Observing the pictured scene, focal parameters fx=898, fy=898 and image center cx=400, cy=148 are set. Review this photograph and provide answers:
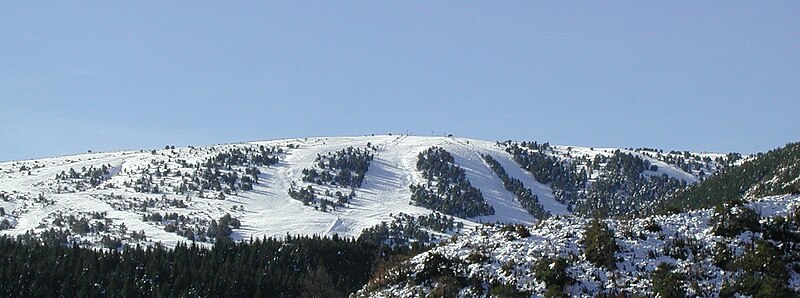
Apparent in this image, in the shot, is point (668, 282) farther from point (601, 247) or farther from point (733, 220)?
point (733, 220)

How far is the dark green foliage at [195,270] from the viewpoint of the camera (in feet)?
327

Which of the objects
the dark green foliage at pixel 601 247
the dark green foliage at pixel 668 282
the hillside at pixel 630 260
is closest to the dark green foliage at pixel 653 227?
the hillside at pixel 630 260

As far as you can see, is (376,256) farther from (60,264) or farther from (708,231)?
(708,231)

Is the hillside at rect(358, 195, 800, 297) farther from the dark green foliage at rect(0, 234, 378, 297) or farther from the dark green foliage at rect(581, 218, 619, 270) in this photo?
the dark green foliage at rect(0, 234, 378, 297)

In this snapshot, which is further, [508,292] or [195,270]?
[195,270]

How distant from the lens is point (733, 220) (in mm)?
35344

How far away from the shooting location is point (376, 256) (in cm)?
11775

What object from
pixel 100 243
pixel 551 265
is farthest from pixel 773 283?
pixel 100 243

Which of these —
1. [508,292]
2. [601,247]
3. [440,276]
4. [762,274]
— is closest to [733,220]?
[762,274]

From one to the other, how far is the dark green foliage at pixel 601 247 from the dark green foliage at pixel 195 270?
5189 cm

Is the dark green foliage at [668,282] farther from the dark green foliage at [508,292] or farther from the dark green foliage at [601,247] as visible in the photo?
the dark green foliage at [508,292]

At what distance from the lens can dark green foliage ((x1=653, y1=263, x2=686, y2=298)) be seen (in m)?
30.9

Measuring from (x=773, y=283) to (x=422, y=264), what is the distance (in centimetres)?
1367

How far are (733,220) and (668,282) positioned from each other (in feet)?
18.9
